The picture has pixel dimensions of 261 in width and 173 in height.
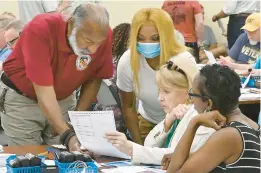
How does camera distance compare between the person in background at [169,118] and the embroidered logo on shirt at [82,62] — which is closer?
the person in background at [169,118]

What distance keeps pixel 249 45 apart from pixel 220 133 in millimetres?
4077

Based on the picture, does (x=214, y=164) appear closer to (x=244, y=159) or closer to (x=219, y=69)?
(x=244, y=159)

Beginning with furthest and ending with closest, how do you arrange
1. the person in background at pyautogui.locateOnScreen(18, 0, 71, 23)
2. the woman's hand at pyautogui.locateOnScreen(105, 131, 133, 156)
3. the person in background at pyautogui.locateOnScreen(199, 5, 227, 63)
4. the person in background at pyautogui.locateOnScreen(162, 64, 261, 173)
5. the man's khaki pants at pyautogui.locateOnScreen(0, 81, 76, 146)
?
the person in background at pyautogui.locateOnScreen(199, 5, 227, 63)
the person in background at pyautogui.locateOnScreen(18, 0, 71, 23)
the man's khaki pants at pyautogui.locateOnScreen(0, 81, 76, 146)
the woman's hand at pyautogui.locateOnScreen(105, 131, 133, 156)
the person in background at pyautogui.locateOnScreen(162, 64, 261, 173)

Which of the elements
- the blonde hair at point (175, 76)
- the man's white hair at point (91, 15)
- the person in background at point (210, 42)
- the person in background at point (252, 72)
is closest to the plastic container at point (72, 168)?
the blonde hair at point (175, 76)

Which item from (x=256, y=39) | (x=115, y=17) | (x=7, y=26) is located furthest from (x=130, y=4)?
(x=7, y=26)

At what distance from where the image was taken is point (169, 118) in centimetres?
269

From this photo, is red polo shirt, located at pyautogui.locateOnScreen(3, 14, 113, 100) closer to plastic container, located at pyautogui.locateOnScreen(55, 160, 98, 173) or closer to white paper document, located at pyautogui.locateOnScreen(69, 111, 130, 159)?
white paper document, located at pyautogui.locateOnScreen(69, 111, 130, 159)

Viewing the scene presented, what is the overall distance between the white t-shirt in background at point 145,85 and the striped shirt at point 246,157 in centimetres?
127

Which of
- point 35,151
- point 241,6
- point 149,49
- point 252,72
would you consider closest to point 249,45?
point 252,72

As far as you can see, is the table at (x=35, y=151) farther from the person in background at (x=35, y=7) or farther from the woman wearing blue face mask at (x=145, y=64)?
the person in background at (x=35, y=7)

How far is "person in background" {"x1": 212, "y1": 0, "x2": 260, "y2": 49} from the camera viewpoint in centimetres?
730

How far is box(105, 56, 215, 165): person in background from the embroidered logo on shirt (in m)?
0.49

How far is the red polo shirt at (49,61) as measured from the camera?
2.94 metres

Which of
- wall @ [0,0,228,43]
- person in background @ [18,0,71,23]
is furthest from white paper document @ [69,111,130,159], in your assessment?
wall @ [0,0,228,43]
